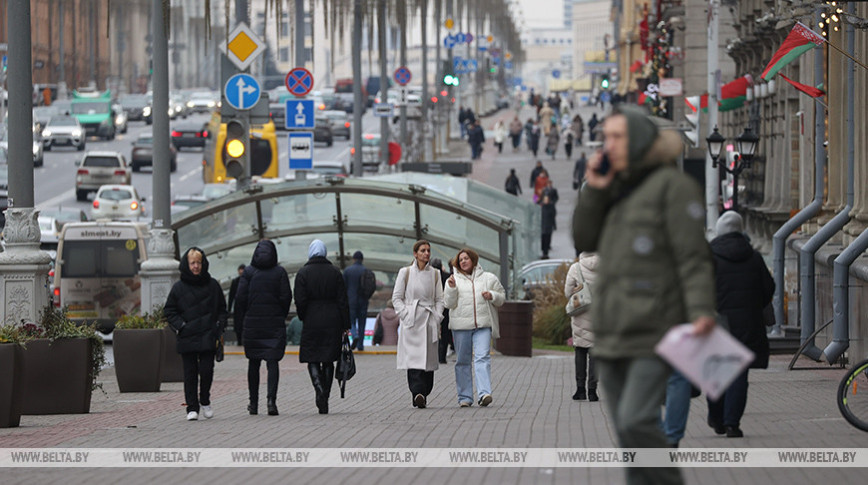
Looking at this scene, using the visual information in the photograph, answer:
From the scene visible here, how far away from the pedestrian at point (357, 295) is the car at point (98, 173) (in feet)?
115

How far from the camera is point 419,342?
606 inches

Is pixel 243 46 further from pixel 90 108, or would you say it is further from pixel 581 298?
pixel 90 108

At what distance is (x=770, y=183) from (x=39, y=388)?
2079cm

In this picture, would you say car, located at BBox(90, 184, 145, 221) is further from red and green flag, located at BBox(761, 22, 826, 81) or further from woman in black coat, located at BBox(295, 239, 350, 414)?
woman in black coat, located at BBox(295, 239, 350, 414)

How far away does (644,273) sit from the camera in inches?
257

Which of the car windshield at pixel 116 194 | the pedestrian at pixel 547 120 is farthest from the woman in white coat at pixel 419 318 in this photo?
the pedestrian at pixel 547 120

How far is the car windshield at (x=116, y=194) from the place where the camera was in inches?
2120

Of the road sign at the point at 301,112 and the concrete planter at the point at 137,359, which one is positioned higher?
the road sign at the point at 301,112

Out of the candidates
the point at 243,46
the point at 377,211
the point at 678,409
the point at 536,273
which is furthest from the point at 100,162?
the point at 678,409

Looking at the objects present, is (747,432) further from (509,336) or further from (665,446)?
(509,336)

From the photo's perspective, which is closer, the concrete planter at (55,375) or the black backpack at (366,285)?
the concrete planter at (55,375)

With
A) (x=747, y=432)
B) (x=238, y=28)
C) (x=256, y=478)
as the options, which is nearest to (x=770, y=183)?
(x=238, y=28)

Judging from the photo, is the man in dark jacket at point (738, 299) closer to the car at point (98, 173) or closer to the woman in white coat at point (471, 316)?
the woman in white coat at point (471, 316)

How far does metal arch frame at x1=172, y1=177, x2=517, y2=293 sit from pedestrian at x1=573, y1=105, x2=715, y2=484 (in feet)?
66.2
